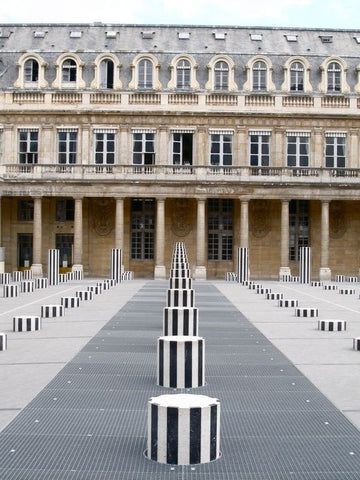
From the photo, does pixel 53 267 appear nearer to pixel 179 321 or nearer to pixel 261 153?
pixel 261 153

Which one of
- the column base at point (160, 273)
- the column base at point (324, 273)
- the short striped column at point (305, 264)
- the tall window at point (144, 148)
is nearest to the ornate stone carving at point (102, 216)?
the tall window at point (144, 148)

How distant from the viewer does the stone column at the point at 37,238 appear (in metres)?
62.8

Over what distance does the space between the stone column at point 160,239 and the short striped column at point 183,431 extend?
172 feet

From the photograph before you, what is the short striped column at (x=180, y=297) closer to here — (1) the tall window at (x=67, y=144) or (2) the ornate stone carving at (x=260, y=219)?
(1) the tall window at (x=67, y=144)

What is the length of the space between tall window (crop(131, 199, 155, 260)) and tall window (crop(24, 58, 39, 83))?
1204cm

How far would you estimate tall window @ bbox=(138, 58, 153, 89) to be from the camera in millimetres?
65750

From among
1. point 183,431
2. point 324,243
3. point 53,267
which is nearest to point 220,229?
point 324,243

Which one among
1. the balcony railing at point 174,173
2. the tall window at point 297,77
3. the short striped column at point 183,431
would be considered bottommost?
the short striped column at point 183,431

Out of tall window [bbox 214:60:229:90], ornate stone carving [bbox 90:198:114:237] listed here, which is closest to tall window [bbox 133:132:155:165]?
ornate stone carving [bbox 90:198:114:237]

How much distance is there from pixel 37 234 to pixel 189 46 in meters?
19.4

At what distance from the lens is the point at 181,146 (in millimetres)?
64875

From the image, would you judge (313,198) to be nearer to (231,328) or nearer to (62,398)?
(231,328)

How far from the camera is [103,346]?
68.6 feet

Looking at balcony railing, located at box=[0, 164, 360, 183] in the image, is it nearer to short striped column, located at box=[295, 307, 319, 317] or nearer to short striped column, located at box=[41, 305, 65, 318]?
short striped column, located at box=[295, 307, 319, 317]
